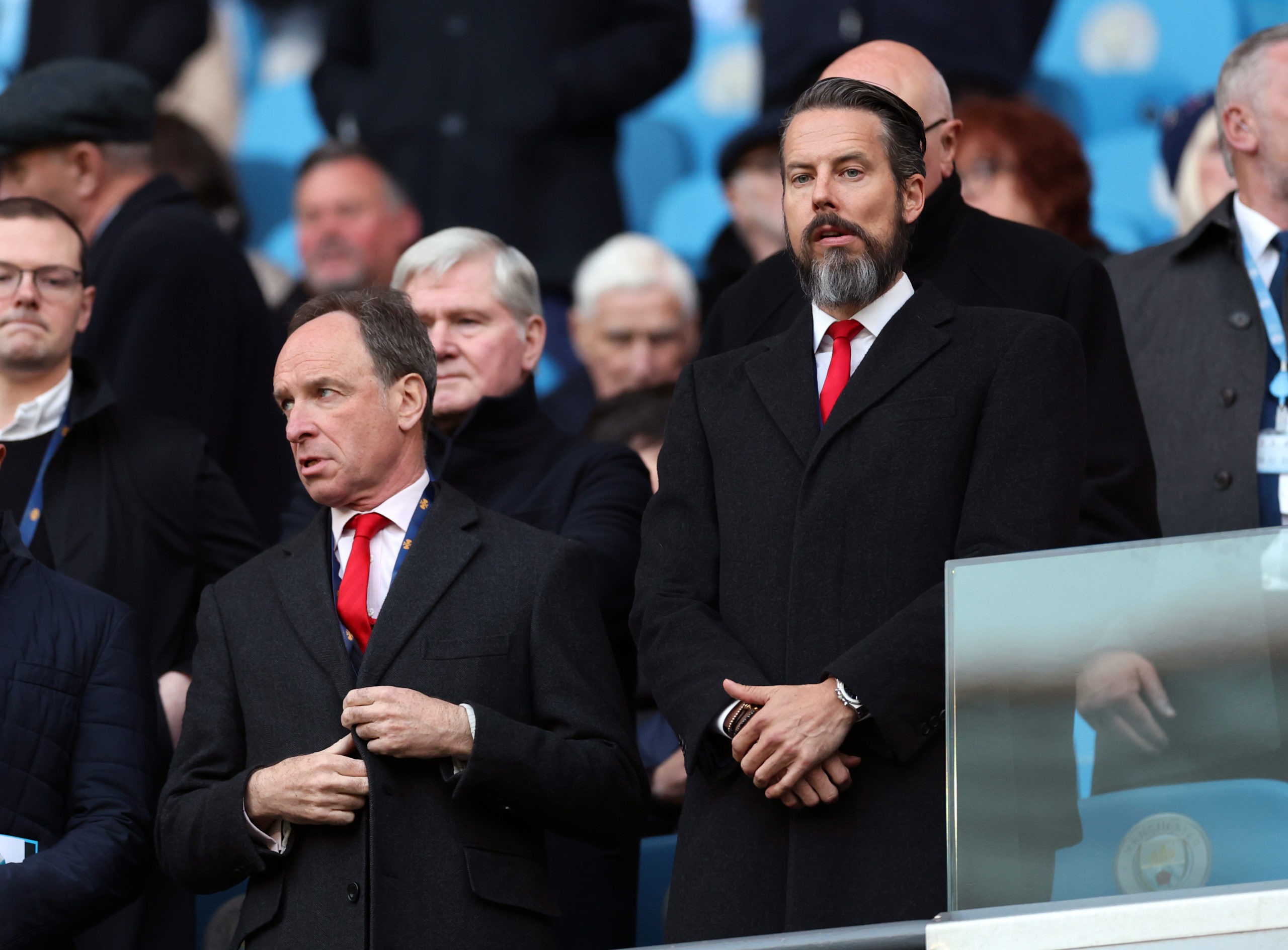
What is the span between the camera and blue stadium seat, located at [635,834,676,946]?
15.5ft

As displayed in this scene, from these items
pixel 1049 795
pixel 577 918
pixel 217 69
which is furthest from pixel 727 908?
pixel 217 69

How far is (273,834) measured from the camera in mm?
3629

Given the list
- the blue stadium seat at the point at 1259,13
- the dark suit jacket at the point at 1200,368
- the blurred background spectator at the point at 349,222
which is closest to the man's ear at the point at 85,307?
the blurred background spectator at the point at 349,222

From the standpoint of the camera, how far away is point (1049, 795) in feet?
10.4

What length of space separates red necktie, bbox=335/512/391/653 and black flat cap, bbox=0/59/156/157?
2.13 metres

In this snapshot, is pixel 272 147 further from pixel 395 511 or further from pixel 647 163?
pixel 395 511

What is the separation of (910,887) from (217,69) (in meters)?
7.17

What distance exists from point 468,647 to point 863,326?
2.92 feet

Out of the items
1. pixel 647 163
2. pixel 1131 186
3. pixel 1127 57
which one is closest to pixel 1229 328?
pixel 1131 186

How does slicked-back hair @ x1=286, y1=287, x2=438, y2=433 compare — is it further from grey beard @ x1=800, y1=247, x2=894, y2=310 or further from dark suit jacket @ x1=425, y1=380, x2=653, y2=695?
grey beard @ x1=800, y1=247, x2=894, y2=310

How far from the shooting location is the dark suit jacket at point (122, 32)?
8242 mm

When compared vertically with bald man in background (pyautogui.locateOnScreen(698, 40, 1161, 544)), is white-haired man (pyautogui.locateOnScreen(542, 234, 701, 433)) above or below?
above

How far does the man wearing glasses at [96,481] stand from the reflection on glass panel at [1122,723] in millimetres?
2026

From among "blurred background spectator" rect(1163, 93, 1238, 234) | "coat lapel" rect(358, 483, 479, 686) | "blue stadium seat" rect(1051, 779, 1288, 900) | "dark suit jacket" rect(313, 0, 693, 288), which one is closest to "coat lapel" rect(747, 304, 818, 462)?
"coat lapel" rect(358, 483, 479, 686)
